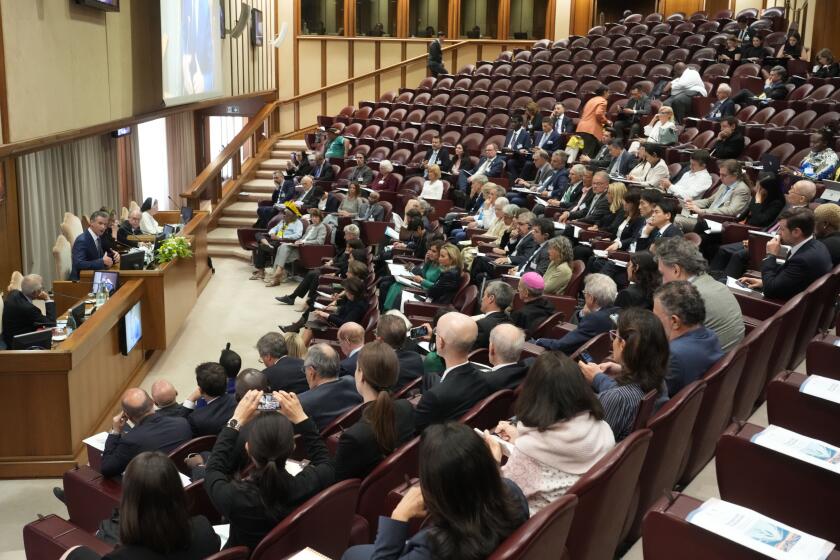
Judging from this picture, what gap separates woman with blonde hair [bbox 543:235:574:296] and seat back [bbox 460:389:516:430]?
2.26m

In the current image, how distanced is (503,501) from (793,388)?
168 cm

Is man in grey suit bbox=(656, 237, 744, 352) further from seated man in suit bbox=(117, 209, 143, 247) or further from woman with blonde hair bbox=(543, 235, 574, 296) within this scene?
seated man in suit bbox=(117, 209, 143, 247)

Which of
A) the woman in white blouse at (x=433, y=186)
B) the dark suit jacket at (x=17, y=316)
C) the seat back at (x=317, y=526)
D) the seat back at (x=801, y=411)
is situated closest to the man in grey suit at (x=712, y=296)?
the seat back at (x=801, y=411)

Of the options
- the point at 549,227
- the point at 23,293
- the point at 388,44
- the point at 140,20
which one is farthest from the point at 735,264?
the point at 388,44

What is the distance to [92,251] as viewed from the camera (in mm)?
6707

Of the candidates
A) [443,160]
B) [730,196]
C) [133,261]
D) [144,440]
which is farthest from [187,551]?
[443,160]

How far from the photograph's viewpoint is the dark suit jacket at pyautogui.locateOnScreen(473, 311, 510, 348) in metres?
4.48

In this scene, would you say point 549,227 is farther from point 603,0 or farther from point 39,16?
point 603,0

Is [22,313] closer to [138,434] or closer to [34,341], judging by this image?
[34,341]

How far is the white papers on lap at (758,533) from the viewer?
2092 millimetres

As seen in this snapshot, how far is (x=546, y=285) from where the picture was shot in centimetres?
551

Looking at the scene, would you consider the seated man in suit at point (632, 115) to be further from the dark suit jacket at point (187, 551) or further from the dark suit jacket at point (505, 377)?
the dark suit jacket at point (187, 551)

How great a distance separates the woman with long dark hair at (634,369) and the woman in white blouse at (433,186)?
21.4 ft

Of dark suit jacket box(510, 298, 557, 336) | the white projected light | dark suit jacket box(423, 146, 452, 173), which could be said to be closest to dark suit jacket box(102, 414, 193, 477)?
dark suit jacket box(510, 298, 557, 336)
